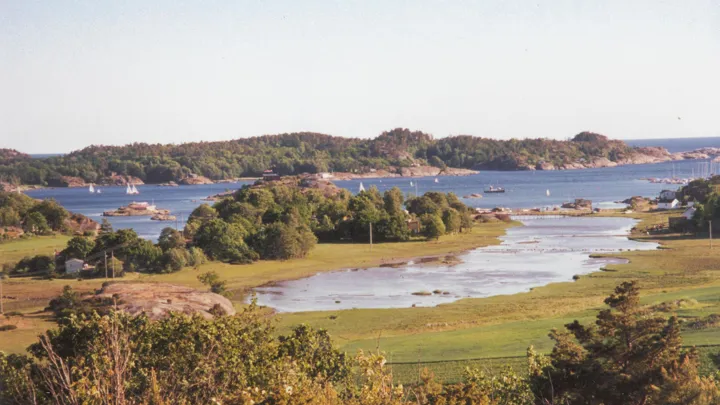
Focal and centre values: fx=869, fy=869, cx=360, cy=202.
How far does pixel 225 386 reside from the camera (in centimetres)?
1568

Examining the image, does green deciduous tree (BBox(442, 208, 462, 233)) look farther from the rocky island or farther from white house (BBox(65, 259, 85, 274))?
the rocky island

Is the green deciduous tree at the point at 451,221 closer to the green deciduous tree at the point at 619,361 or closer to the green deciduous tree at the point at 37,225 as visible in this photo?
the green deciduous tree at the point at 37,225

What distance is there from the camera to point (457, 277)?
163 feet

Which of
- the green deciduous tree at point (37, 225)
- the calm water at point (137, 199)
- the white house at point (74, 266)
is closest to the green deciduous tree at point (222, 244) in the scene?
the white house at point (74, 266)

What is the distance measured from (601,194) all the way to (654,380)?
119873mm

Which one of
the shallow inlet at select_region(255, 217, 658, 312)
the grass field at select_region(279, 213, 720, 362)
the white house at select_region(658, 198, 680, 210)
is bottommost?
the shallow inlet at select_region(255, 217, 658, 312)

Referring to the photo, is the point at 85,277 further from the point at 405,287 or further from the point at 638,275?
the point at 638,275

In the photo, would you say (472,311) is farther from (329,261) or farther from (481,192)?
(481,192)

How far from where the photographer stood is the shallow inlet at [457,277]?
42594mm

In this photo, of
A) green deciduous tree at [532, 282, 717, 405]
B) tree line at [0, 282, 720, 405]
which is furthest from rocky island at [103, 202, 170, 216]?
green deciduous tree at [532, 282, 717, 405]

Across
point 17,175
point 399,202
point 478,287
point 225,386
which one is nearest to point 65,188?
point 17,175

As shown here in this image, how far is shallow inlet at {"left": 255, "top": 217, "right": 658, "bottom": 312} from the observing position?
42.6 metres

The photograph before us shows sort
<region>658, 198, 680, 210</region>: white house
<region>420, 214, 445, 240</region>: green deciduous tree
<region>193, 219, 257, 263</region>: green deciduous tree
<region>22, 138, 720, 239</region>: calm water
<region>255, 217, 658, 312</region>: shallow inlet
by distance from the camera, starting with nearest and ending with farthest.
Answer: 1. <region>255, 217, 658, 312</region>: shallow inlet
2. <region>193, 219, 257, 263</region>: green deciduous tree
3. <region>420, 214, 445, 240</region>: green deciduous tree
4. <region>658, 198, 680, 210</region>: white house
5. <region>22, 138, 720, 239</region>: calm water

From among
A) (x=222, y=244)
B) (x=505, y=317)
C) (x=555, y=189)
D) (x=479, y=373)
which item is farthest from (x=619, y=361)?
(x=555, y=189)
